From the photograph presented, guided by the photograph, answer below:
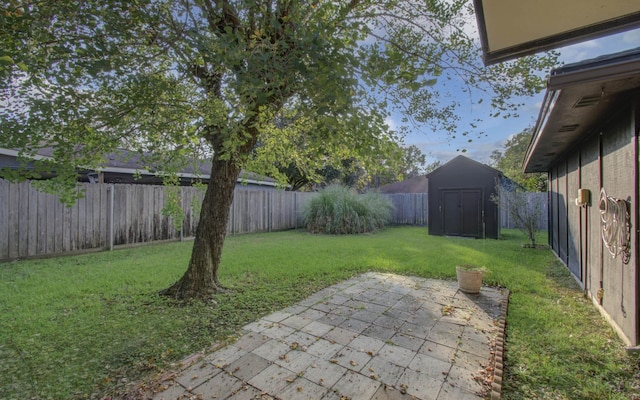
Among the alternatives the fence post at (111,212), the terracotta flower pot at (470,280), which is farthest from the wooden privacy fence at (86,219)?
the terracotta flower pot at (470,280)

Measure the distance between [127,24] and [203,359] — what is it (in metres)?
2.63

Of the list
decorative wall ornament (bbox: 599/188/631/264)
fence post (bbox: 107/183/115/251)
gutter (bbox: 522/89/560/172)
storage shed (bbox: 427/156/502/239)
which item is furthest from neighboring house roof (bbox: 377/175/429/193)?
decorative wall ornament (bbox: 599/188/631/264)

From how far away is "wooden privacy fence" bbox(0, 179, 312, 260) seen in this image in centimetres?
534

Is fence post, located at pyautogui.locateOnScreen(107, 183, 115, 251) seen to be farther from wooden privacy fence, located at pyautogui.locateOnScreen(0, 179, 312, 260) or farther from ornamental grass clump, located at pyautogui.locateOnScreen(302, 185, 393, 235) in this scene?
ornamental grass clump, located at pyautogui.locateOnScreen(302, 185, 393, 235)

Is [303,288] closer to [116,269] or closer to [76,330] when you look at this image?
[76,330]

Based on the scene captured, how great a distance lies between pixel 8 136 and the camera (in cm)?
192

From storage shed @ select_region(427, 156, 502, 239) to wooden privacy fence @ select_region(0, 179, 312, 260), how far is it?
25.6ft

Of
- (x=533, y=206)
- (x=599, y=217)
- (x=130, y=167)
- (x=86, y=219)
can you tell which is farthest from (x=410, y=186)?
(x=86, y=219)

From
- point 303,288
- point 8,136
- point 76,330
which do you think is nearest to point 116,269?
point 76,330

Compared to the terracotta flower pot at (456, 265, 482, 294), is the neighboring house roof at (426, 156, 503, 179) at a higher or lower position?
higher

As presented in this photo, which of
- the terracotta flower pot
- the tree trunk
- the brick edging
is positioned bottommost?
the brick edging

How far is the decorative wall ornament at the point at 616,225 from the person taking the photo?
2.49 m

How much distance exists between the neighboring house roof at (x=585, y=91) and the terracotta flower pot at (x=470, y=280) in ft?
6.05

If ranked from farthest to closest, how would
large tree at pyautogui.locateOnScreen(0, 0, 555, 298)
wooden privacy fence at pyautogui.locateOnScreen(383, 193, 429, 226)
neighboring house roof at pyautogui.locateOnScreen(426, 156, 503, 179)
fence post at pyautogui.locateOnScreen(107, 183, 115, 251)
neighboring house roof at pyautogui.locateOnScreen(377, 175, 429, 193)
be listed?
1. neighboring house roof at pyautogui.locateOnScreen(377, 175, 429, 193)
2. wooden privacy fence at pyautogui.locateOnScreen(383, 193, 429, 226)
3. neighboring house roof at pyautogui.locateOnScreen(426, 156, 503, 179)
4. fence post at pyautogui.locateOnScreen(107, 183, 115, 251)
5. large tree at pyautogui.locateOnScreen(0, 0, 555, 298)
